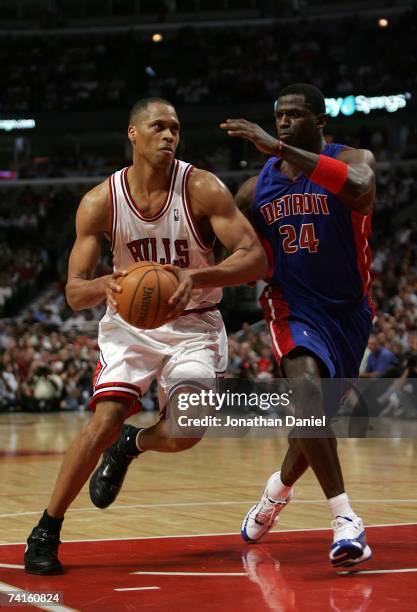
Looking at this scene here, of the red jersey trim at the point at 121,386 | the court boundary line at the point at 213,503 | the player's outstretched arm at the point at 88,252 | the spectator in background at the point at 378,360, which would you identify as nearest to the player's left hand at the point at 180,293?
the player's outstretched arm at the point at 88,252

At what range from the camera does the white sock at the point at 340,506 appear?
4.89 metres

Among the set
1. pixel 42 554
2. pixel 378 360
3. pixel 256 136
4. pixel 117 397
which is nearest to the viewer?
pixel 42 554

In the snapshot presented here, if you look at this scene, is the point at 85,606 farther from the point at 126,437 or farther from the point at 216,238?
the point at 216,238

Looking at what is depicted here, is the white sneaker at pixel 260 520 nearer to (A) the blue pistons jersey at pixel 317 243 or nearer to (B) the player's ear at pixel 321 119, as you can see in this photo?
(A) the blue pistons jersey at pixel 317 243

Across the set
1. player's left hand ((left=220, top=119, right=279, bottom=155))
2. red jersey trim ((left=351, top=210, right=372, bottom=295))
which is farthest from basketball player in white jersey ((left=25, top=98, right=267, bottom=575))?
red jersey trim ((left=351, top=210, right=372, bottom=295))

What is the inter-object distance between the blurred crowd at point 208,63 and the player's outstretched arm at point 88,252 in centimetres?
2368

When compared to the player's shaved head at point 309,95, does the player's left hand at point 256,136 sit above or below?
below

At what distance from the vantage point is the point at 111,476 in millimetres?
5727

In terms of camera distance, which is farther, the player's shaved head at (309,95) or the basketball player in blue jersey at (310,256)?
the player's shaved head at (309,95)

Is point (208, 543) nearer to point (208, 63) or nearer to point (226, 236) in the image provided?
point (226, 236)

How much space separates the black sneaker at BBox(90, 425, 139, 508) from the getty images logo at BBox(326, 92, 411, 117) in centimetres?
2333

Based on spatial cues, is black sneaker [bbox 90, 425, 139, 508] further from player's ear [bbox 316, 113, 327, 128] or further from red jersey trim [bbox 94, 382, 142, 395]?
player's ear [bbox 316, 113, 327, 128]

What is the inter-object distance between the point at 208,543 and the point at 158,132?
2196 millimetres

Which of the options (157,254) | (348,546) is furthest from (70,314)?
(348,546)
